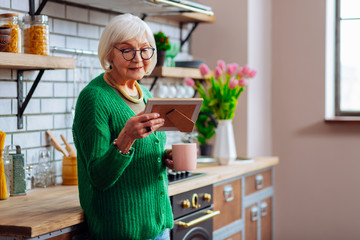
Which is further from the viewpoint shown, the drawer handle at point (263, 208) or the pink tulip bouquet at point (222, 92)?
the drawer handle at point (263, 208)

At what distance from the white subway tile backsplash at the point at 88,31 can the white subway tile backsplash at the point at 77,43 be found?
0.10ft

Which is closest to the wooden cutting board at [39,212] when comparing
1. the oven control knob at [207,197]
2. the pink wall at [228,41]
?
the oven control knob at [207,197]

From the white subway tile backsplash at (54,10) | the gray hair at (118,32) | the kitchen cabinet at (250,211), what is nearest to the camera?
the gray hair at (118,32)

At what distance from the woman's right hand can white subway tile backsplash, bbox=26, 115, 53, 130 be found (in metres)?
0.99

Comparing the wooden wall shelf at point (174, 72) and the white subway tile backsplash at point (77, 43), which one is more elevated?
the white subway tile backsplash at point (77, 43)

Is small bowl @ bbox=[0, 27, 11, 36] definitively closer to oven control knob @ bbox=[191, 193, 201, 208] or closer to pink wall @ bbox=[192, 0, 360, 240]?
oven control knob @ bbox=[191, 193, 201, 208]

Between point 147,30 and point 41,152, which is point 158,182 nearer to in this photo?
point 147,30

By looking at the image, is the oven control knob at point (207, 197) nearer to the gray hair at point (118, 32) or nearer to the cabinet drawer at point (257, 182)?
the cabinet drawer at point (257, 182)

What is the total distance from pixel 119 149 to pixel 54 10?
1182 millimetres

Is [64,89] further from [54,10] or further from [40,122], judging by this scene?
[54,10]

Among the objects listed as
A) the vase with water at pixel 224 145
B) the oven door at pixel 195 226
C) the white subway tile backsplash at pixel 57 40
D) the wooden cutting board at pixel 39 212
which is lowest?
the oven door at pixel 195 226

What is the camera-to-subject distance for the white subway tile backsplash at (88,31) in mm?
2855

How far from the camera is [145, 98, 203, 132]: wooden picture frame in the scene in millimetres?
1826

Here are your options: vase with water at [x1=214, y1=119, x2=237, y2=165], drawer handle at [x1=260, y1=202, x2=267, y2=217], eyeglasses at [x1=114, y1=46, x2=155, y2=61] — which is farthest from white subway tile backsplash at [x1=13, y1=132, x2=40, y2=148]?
drawer handle at [x1=260, y1=202, x2=267, y2=217]
